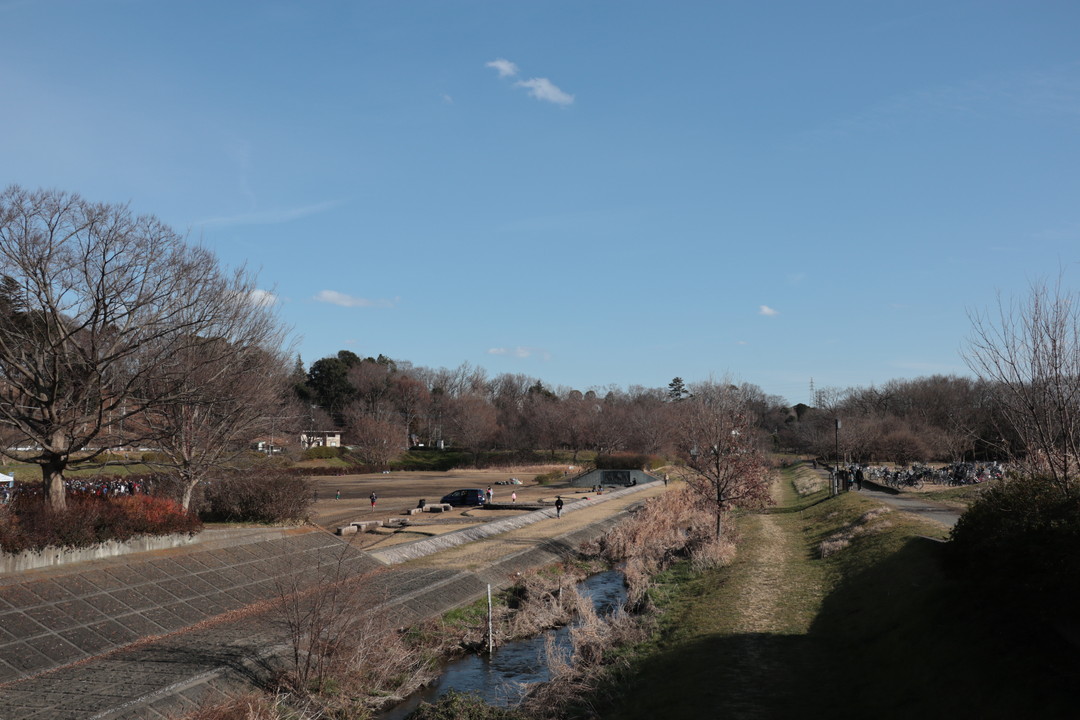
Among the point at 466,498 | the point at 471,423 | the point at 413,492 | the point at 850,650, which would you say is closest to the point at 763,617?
the point at 850,650

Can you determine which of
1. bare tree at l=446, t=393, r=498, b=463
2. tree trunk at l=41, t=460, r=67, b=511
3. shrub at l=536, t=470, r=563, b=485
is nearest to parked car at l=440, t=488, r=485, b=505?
shrub at l=536, t=470, r=563, b=485

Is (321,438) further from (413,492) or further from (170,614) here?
(170,614)

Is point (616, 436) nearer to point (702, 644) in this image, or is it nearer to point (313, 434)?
point (313, 434)

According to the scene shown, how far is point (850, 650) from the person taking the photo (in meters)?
14.8

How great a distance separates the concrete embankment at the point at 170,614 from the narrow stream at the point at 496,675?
2194mm

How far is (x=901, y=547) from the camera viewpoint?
19.5 metres

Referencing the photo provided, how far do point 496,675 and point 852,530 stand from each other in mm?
15404

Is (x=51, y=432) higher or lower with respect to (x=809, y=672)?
higher

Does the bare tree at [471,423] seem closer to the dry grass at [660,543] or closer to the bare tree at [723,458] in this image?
the dry grass at [660,543]

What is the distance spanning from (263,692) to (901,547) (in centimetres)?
1533

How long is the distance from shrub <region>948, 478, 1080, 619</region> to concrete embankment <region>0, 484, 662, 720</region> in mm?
11493

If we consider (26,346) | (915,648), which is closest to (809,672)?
(915,648)

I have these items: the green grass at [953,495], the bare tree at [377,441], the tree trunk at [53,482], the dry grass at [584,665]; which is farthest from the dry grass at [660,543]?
the bare tree at [377,441]

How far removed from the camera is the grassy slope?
398 inches
